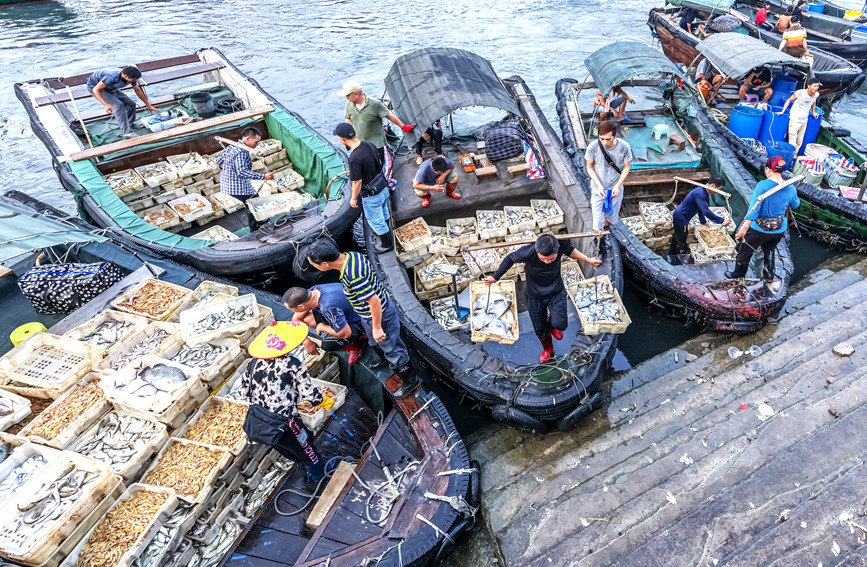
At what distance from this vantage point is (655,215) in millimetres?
8461

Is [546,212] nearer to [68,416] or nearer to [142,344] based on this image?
[142,344]

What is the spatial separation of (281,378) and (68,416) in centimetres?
254

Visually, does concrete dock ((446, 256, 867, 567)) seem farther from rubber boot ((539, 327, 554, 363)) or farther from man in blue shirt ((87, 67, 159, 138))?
man in blue shirt ((87, 67, 159, 138))

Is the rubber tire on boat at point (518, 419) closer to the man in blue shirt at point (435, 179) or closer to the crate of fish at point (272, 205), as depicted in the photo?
the man in blue shirt at point (435, 179)

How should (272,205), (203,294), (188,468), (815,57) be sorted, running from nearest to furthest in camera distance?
(188,468)
(203,294)
(272,205)
(815,57)

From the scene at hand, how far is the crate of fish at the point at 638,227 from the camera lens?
8211 mm

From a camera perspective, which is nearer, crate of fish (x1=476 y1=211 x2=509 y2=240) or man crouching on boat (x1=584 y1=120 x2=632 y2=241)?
man crouching on boat (x1=584 y1=120 x2=632 y2=241)

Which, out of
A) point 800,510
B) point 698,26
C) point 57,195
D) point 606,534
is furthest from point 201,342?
point 698,26

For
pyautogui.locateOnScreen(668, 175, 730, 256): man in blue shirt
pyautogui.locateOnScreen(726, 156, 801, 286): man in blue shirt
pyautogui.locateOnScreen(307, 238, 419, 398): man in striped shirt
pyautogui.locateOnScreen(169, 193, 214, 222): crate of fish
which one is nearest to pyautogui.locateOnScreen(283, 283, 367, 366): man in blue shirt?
pyautogui.locateOnScreen(307, 238, 419, 398): man in striped shirt

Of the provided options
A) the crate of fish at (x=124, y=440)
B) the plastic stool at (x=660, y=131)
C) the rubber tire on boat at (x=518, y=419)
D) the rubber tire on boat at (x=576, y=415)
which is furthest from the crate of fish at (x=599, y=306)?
the plastic stool at (x=660, y=131)

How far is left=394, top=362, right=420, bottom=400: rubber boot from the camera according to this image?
521 cm

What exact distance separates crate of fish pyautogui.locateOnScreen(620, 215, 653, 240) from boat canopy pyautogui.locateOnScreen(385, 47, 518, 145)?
275 cm

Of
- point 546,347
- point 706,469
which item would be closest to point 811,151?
point 546,347

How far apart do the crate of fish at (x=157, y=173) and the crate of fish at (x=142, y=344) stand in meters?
4.47
